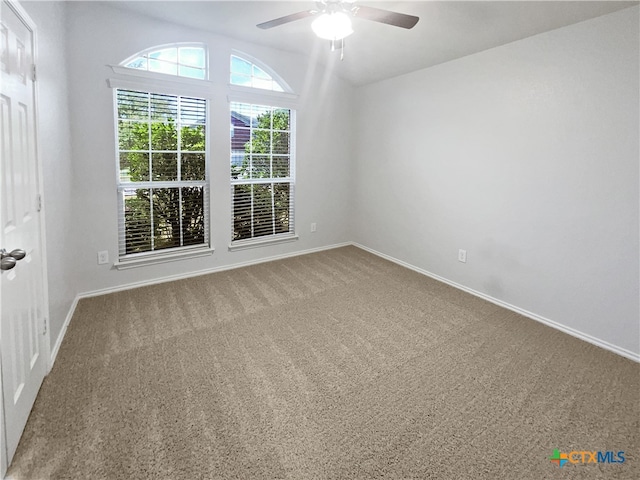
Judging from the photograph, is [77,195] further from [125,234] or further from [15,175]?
[15,175]

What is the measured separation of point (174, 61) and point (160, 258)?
1974 millimetres

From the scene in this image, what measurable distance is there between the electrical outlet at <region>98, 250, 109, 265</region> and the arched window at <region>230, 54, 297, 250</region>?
1.27m

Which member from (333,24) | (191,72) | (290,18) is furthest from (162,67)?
(333,24)

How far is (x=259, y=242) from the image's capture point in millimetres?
4406

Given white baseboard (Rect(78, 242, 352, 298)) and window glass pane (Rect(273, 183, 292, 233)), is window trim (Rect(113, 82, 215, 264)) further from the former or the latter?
window glass pane (Rect(273, 183, 292, 233))

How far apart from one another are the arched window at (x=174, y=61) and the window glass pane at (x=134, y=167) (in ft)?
2.60

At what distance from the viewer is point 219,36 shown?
369 centimetres

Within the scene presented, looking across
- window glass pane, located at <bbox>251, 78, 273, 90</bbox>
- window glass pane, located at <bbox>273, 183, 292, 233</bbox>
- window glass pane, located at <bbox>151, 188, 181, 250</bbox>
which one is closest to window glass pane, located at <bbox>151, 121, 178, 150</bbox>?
window glass pane, located at <bbox>151, 188, 181, 250</bbox>

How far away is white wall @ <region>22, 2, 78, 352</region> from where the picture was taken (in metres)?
2.21

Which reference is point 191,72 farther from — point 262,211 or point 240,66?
point 262,211

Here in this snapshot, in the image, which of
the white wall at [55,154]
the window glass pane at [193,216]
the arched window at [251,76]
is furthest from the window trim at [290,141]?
the white wall at [55,154]

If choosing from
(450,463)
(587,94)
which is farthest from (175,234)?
(587,94)

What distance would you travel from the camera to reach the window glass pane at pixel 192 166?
3.74 m

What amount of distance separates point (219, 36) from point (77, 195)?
2099 millimetres
